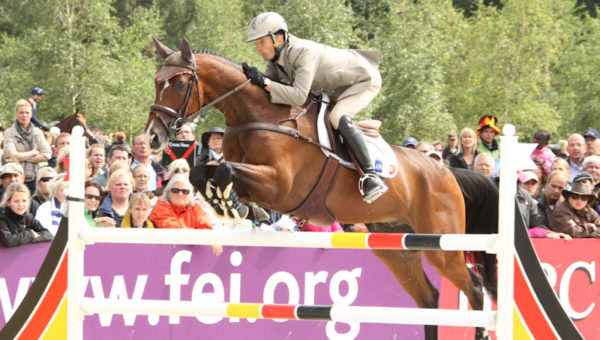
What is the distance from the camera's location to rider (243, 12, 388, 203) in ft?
17.4

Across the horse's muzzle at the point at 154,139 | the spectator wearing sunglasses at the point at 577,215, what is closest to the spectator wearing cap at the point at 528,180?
the spectator wearing sunglasses at the point at 577,215

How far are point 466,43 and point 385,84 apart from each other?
25.5 ft

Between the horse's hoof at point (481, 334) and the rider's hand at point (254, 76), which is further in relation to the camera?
the horse's hoof at point (481, 334)

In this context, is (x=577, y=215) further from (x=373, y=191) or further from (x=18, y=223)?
(x=18, y=223)

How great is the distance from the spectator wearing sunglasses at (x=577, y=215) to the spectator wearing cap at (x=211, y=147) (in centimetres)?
365

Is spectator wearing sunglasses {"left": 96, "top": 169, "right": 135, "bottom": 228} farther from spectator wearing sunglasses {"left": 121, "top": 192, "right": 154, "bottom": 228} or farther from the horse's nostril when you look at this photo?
the horse's nostril

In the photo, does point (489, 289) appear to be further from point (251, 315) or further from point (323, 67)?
point (251, 315)

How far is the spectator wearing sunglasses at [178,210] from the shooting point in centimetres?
630

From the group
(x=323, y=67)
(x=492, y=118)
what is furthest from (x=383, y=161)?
(x=492, y=118)

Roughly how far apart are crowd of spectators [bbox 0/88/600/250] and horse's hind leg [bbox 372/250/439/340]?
786mm

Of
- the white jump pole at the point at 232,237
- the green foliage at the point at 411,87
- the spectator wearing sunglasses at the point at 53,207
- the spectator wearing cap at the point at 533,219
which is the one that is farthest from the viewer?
the green foliage at the point at 411,87

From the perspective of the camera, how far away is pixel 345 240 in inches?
159

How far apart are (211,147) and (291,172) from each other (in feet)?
13.1

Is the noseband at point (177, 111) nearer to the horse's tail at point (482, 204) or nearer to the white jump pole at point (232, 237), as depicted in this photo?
the white jump pole at point (232, 237)
